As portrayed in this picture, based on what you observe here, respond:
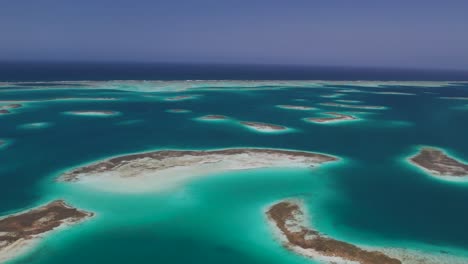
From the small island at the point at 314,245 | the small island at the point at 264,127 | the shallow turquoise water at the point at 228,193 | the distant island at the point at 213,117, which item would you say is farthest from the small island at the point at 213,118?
the small island at the point at 314,245

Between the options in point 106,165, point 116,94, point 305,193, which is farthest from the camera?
point 116,94

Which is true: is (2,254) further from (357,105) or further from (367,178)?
(357,105)

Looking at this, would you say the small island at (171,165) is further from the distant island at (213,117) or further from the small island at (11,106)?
the small island at (11,106)

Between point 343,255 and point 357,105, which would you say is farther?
point 357,105

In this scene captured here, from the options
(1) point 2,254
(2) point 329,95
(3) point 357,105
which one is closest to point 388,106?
(3) point 357,105

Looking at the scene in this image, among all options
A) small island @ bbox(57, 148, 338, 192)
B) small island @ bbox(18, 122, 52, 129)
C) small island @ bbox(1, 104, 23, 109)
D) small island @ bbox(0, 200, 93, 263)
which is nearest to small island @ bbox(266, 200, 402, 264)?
small island @ bbox(57, 148, 338, 192)

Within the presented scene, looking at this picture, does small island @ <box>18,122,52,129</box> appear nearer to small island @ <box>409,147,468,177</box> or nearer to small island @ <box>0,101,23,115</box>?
small island @ <box>0,101,23,115</box>
